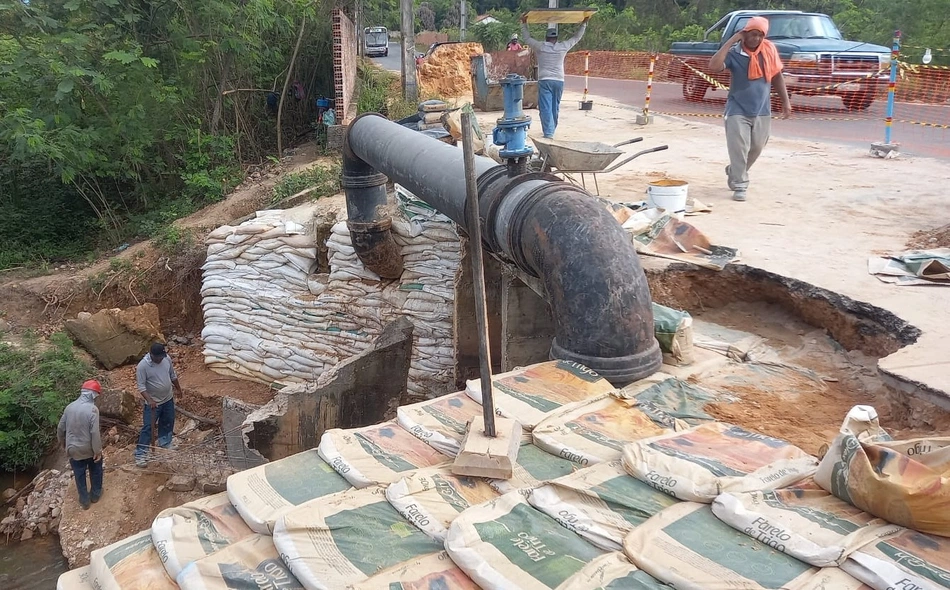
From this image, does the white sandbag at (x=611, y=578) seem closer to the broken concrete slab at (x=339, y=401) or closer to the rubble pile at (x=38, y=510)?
the broken concrete slab at (x=339, y=401)

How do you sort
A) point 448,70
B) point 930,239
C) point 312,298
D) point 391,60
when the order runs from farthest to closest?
point 391,60 → point 448,70 → point 312,298 → point 930,239

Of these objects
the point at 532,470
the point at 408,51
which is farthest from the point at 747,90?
the point at 408,51

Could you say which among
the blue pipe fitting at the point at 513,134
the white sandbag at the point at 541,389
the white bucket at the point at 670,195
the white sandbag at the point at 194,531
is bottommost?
the white sandbag at the point at 194,531

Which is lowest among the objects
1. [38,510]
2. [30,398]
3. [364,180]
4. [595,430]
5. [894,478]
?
[38,510]

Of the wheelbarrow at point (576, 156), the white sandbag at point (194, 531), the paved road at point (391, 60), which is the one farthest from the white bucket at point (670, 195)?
the paved road at point (391, 60)

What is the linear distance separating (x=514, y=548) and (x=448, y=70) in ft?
50.1

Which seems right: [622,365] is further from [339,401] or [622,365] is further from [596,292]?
[339,401]

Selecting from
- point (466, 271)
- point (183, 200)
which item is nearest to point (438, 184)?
point (466, 271)

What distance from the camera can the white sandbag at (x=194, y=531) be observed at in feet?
8.24

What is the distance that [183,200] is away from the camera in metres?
10.1

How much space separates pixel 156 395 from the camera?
254 inches

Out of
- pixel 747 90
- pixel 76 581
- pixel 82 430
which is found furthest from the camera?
pixel 747 90

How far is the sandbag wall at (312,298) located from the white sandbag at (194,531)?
417 cm

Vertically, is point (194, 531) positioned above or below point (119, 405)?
above
